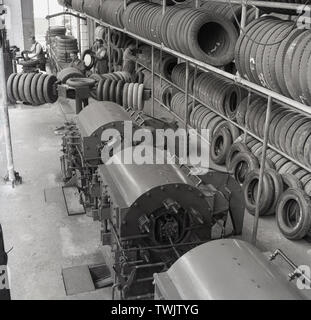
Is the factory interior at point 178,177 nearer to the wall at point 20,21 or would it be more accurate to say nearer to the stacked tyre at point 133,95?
the stacked tyre at point 133,95

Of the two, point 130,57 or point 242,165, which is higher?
point 130,57

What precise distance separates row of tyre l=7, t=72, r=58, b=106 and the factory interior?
24 millimetres

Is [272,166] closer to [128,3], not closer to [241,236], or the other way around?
[241,236]

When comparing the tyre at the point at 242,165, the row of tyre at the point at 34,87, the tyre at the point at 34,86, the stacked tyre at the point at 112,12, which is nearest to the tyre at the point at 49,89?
the row of tyre at the point at 34,87

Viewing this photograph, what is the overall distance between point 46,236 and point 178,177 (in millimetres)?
1929

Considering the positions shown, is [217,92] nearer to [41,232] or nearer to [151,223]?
[41,232]

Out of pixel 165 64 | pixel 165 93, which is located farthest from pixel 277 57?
pixel 165 64

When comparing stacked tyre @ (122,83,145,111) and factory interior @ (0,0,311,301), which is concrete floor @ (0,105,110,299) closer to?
factory interior @ (0,0,311,301)

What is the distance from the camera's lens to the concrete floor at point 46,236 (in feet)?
12.5

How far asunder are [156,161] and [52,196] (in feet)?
7.71

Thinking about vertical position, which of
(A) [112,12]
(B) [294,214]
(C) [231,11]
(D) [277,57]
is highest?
(C) [231,11]

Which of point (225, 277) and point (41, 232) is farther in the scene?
point (41, 232)

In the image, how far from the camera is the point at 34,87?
23.9ft
